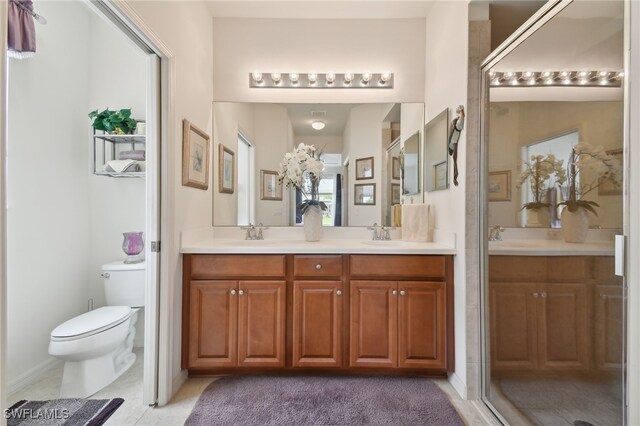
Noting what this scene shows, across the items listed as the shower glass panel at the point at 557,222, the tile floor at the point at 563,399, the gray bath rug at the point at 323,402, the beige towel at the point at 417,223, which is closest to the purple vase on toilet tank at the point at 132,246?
the gray bath rug at the point at 323,402

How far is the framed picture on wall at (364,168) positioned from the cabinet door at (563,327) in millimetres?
1414

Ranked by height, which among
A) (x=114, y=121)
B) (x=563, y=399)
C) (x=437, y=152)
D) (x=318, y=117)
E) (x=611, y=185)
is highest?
(x=318, y=117)

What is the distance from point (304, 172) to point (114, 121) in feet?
4.90

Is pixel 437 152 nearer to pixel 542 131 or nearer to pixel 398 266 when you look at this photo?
pixel 542 131

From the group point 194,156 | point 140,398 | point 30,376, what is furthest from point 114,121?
point 140,398

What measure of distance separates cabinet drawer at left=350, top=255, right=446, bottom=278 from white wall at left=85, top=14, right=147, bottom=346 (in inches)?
71.5

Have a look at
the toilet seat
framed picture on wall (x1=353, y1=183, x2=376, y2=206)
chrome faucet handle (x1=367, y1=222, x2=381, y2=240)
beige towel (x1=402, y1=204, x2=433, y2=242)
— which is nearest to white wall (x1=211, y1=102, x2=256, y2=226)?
the toilet seat

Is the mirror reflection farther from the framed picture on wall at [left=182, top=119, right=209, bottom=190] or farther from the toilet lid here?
the toilet lid

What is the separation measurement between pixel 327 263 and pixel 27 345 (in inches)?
81.2

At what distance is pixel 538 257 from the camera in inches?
52.9

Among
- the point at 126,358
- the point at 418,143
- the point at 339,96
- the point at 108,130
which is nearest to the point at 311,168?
the point at 339,96

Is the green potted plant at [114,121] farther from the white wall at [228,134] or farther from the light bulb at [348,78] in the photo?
the light bulb at [348,78]

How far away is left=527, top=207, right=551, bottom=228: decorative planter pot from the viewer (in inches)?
50.1

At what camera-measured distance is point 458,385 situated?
1.69 m
